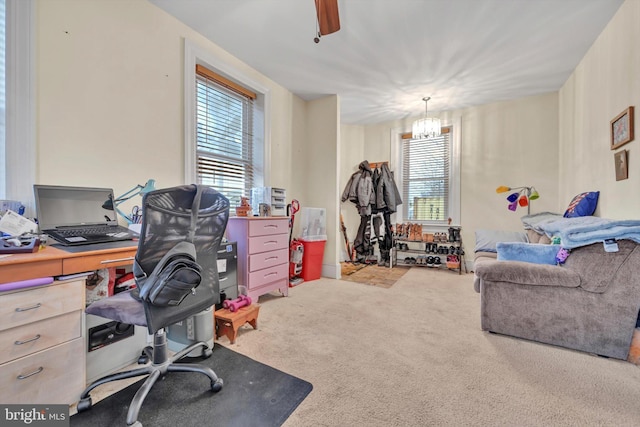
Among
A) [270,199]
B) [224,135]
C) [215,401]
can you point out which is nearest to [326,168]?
[270,199]

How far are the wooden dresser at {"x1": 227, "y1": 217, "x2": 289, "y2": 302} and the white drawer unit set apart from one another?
118 centimetres

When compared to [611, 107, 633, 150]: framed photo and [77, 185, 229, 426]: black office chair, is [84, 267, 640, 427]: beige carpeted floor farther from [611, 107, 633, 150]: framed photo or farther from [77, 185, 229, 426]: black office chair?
[611, 107, 633, 150]: framed photo

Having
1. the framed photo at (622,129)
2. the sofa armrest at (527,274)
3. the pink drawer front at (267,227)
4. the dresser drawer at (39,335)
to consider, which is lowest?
the dresser drawer at (39,335)

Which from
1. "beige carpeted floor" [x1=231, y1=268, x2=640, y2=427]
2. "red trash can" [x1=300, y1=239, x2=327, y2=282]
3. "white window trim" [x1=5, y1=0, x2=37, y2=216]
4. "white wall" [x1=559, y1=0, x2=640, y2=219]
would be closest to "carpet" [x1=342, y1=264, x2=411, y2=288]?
"red trash can" [x1=300, y1=239, x2=327, y2=282]

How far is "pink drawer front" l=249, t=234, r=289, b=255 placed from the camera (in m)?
2.49

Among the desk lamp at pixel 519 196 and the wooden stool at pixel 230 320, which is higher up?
the desk lamp at pixel 519 196

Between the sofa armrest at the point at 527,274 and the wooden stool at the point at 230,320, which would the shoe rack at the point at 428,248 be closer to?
the sofa armrest at the point at 527,274

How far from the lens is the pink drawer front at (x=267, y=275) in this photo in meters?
2.48

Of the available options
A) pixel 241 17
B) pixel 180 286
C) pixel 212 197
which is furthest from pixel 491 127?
pixel 180 286

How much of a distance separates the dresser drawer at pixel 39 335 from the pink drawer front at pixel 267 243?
1353 mm

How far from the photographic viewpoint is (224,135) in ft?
9.56

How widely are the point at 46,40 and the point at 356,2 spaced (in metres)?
2.18

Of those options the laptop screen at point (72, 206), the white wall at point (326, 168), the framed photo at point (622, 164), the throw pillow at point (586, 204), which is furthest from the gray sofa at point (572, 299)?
the laptop screen at point (72, 206)

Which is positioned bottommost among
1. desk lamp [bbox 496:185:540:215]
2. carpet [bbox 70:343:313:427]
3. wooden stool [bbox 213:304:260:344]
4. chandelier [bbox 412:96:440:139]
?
carpet [bbox 70:343:313:427]
